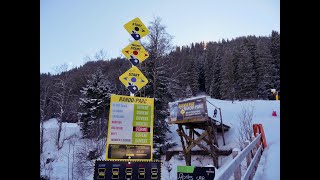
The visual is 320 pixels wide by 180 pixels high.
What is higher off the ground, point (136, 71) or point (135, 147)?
point (136, 71)

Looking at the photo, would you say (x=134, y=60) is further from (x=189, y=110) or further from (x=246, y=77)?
(x=246, y=77)

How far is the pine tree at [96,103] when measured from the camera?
765 inches

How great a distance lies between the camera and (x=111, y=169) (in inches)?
155

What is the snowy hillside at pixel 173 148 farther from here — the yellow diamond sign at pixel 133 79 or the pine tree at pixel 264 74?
the pine tree at pixel 264 74

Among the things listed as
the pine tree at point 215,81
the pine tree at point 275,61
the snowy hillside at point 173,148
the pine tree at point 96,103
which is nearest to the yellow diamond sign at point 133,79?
the snowy hillside at point 173,148

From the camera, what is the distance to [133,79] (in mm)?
4621

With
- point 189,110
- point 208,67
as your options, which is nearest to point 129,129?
point 189,110

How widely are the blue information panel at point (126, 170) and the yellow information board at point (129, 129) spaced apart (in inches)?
6.5

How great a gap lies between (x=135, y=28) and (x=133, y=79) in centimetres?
82
